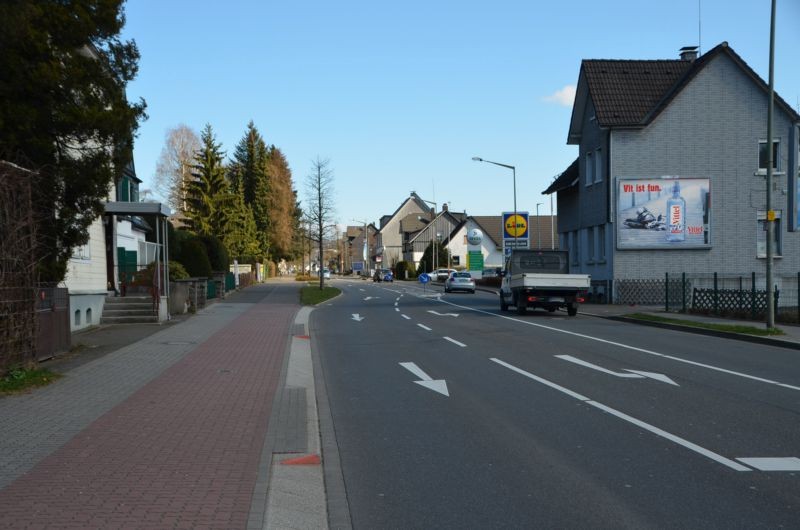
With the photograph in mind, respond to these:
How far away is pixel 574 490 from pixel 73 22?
1280 cm

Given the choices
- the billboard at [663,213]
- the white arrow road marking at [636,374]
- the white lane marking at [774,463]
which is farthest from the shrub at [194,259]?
the white lane marking at [774,463]

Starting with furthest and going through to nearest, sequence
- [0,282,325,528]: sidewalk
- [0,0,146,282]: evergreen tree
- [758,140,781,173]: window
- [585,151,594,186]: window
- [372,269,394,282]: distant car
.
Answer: [372,269,394,282]: distant car < [585,151,594,186]: window < [758,140,781,173]: window < [0,0,146,282]: evergreen tree < [0,282,325,528]: sidewalk

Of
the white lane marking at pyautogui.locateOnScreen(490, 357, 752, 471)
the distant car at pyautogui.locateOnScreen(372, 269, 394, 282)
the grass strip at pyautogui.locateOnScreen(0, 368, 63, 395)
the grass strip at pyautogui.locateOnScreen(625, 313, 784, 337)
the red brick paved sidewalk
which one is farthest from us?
the distant car at pyautogui.locateOnScreen(372, 269, 394, 282)

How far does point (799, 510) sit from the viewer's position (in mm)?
5418

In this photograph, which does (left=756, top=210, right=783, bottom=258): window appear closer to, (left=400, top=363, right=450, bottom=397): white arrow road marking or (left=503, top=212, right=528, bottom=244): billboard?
(left=503, top=212, right=528, bottom=244): billboard

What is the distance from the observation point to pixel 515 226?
45.1 metres

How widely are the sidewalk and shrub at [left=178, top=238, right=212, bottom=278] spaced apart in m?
24.8

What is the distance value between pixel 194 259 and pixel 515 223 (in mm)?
17952

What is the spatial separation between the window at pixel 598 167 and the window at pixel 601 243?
2.23m

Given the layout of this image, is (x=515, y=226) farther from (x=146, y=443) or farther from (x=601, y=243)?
(x=146, y=443)

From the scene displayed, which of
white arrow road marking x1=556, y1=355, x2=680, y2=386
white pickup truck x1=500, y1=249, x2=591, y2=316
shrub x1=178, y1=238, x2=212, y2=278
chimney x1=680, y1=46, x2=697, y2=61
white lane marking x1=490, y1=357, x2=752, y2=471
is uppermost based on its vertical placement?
chimney x1=680, y1=46, x2=697, y2=61

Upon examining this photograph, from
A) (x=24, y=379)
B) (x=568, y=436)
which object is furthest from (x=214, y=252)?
(x=568, y=436)

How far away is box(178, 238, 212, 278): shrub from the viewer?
1531 inches

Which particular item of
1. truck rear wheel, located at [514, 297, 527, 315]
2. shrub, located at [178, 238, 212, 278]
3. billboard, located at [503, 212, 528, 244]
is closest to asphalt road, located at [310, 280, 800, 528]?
truck rear wheel, located at [514, 297, 527, 315]
